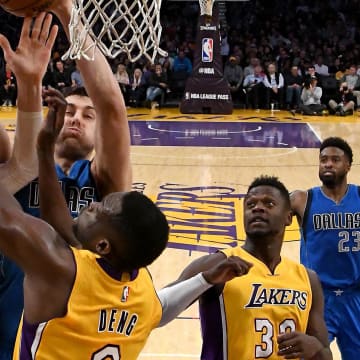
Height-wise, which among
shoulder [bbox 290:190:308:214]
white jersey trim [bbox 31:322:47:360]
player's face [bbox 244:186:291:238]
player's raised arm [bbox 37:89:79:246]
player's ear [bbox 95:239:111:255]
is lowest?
shoulder [bbox 290:190:308:214]

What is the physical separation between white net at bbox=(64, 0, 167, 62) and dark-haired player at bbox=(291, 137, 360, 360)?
146 centimetres

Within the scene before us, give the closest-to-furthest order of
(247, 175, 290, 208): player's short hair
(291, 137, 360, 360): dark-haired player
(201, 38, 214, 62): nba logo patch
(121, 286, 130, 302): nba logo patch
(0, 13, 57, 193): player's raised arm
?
(121, 286, 130, 302): nba logo patch
(0, 13, 57, 193): player's raised arm
(247, 175, 290, 208): player's short hair
(291, 137, 360, 360): dark-haired player
(201, 38, 214, 62): nba logo patch

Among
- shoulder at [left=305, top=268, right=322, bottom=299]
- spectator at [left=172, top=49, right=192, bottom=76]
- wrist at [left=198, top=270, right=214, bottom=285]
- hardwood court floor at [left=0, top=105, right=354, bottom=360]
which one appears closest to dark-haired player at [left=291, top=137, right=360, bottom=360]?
hardwood court floor at [left=0, top=105, right=354, bottom=360]

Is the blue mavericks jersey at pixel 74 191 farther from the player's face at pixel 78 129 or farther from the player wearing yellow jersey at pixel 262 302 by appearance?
the player wearing yellow jersey at pixel 262 302

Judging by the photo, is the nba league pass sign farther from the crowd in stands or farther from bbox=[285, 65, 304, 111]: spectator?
bbox=[285, 65, 304, 111]: spectator

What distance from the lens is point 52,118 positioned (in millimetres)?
1819

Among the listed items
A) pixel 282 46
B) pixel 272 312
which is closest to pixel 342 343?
pixel 272 312

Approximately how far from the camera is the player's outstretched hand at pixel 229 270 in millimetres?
1873

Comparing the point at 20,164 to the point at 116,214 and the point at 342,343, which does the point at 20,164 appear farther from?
the point at 342,343

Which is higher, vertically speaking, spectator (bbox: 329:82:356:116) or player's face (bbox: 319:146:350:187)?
player's face (bbox: 319:146:350:187)

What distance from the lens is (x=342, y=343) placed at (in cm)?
315

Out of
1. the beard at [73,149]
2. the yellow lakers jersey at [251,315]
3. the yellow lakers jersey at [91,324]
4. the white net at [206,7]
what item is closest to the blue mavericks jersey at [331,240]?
the yellow lakers jersey at [251,315]

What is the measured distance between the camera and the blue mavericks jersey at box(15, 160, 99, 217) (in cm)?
220

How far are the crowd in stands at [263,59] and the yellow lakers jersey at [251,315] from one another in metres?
11.7
